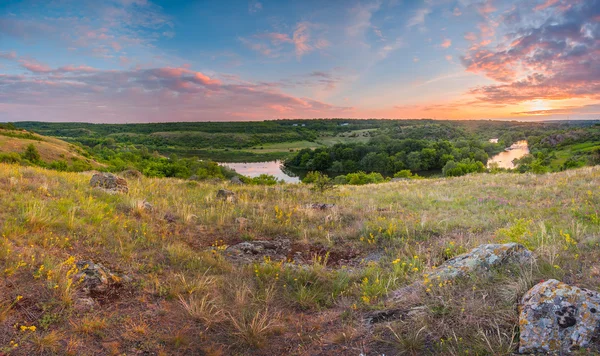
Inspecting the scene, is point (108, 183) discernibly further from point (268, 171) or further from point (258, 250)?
point (268, 171)

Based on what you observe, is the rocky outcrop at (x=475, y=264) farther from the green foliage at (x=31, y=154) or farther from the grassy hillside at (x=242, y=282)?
the green foliage at (x=31, y=154)

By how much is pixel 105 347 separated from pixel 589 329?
16.4 feet

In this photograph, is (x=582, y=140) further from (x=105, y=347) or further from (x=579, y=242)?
(x=105, y=347)

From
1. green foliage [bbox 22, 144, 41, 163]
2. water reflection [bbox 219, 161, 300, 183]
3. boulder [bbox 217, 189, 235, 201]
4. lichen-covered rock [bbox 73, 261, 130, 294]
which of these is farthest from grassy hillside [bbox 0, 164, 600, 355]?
water reflection [bbox 219, 161, 300, 183]

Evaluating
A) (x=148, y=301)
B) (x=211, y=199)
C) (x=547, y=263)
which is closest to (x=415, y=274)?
(x=547, y=263)

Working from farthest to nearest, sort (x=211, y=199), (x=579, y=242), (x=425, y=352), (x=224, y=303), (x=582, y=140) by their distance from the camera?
(x=582, y=140)
(x=211, y=199)
(x=579, y=242)
(x=224, y=303)
(x=425, y=352)

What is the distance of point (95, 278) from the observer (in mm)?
4504

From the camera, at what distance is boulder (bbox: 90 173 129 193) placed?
10088mm

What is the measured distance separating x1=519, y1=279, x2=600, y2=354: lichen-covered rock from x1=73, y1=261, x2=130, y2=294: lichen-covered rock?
525 centimetres

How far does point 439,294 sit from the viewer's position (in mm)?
4113

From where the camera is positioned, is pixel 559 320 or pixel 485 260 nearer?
pixel 559 320

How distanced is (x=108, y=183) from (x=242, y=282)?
803 cm

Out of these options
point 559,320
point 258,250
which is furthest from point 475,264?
point 258,250

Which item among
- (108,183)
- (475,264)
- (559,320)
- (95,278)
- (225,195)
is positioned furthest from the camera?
(225,195)
